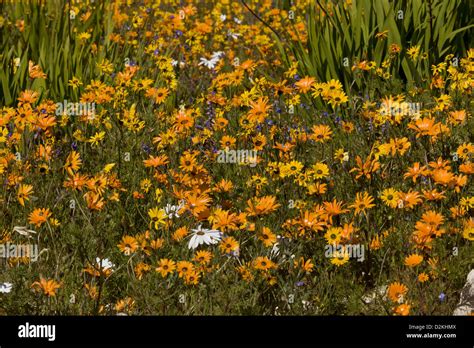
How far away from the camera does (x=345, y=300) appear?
3.83 m

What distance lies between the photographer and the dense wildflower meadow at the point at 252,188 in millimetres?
3736

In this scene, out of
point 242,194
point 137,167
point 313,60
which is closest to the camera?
point 242,194

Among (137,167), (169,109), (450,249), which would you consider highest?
(169,109)

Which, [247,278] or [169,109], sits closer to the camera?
[247,278]

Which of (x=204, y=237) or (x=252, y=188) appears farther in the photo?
(x=252, y=188)

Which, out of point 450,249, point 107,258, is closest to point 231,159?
point 107,258

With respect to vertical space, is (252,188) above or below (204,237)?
above

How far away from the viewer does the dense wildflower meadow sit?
3.74 meters

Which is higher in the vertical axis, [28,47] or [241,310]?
[28,47]

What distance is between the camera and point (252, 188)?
4.69 metres
